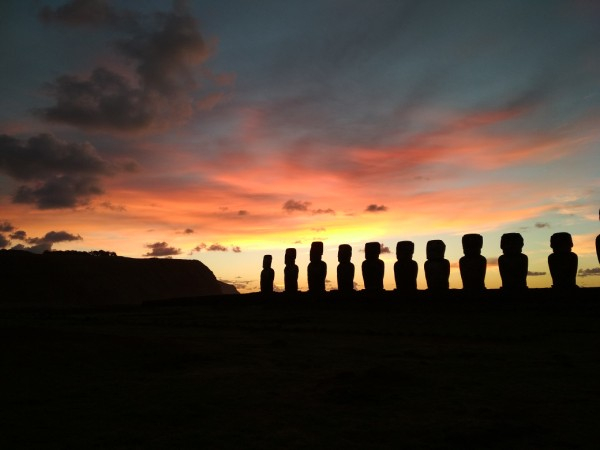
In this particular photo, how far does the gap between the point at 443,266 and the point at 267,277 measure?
38.1 feet

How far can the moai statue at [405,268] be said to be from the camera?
68.0 feet

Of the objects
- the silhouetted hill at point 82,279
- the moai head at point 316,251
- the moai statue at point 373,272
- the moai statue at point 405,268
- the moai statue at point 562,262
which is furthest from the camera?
the silhouetted hill at point 82,279

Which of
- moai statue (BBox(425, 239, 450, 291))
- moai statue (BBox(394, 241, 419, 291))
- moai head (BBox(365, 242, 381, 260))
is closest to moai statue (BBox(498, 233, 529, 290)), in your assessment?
moai statue (BBox(425, 239, 450, 291))

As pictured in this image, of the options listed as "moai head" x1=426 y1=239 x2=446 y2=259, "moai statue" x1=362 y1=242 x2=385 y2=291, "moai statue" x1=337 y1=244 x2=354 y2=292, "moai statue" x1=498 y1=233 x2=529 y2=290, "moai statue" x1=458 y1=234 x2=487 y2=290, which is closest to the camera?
"moai statue" x1=498 y1=233 x2=529 y2=290

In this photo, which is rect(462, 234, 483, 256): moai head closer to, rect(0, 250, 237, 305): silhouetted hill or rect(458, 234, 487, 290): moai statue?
rect(458, 234, 487, 290): moai statue

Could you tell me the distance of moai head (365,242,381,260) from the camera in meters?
22.5

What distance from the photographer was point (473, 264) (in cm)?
1848

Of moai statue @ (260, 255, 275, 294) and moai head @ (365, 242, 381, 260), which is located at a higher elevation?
moai head @ (365, 242, 381, 260)

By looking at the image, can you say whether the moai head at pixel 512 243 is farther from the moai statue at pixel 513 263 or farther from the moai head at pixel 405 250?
the moai head at pixel 405 250

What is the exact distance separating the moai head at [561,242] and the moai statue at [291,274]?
510 inches

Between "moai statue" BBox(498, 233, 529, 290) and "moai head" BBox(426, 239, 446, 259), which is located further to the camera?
"moai head" BBox(426, 239, 446, 259)

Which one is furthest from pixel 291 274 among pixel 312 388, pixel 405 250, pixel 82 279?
pixel 82 279

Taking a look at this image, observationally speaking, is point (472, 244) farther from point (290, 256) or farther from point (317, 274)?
point (290, 256)

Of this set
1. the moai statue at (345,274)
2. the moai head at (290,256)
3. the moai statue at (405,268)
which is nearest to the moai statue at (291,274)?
the moai head at (290,256)
